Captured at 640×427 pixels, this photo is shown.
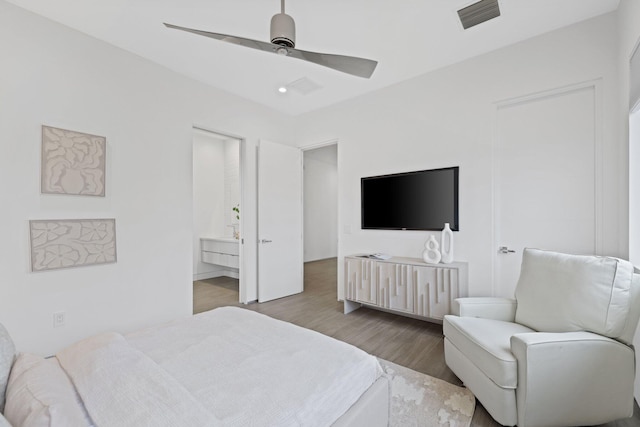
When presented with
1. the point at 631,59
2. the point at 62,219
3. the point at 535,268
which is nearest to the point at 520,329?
the point at 535,268

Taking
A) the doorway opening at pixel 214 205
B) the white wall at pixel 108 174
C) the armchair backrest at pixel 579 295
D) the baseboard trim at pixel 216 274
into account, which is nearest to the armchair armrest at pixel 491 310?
the armchair backrest at pixel 579 295

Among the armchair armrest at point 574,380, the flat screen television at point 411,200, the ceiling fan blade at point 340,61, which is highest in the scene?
the ceiling fan blade at point 340,61

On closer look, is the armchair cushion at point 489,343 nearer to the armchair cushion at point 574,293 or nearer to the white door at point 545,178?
the armchair cushion at point 574,293

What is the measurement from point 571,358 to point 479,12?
250cm

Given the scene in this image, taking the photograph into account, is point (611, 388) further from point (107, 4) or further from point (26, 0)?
point (26, 0)

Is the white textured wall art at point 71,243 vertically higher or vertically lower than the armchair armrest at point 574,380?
higher

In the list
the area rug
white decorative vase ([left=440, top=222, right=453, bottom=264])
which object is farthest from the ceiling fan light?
white decorative vase ([left=440, top=222, right=453, bottom=264])

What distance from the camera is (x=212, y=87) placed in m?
3.52

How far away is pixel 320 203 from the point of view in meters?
7.52

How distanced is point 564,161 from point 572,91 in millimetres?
606

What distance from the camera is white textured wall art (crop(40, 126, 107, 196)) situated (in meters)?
2.32

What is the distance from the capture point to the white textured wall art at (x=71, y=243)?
89.2 inches

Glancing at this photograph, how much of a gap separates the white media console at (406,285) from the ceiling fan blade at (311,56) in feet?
6.40

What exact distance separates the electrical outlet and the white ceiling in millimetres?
2451
